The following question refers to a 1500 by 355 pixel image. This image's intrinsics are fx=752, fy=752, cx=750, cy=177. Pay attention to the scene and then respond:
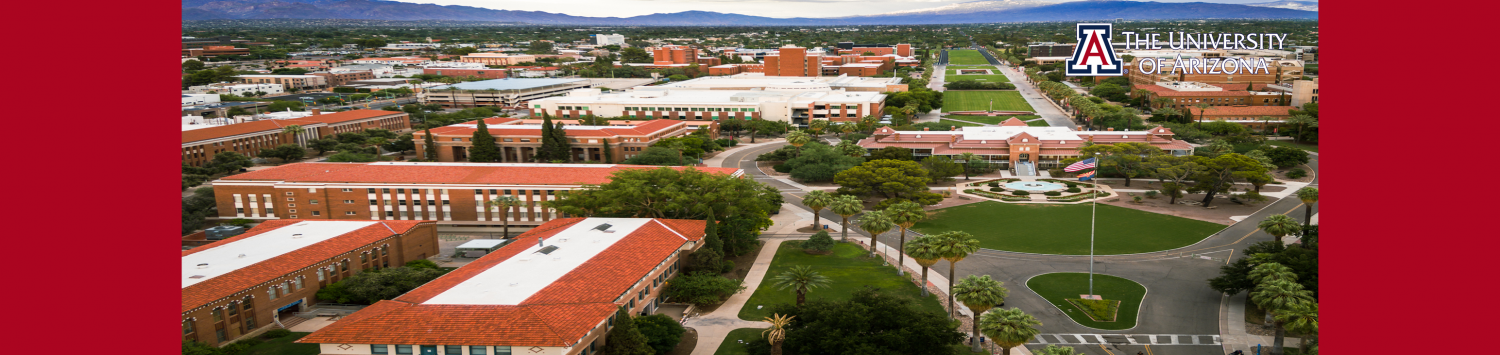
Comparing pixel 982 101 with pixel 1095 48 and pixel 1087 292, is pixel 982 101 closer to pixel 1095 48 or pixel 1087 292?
pixel 1095 48

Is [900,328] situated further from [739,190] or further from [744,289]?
[739,190]

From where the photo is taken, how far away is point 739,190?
64500 millimetres

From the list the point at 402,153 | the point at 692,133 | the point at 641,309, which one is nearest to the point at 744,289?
the point at 641,309

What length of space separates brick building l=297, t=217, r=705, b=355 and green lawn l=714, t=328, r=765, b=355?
6013 mm

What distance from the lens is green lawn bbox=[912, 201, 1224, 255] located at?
63156 millimetres

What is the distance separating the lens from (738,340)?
145 ft

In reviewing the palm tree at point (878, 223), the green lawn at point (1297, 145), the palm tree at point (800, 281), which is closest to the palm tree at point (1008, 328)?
the palm tree at point (800, 281)

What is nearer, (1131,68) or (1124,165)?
(1124,165)

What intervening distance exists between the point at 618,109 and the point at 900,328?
11389cm

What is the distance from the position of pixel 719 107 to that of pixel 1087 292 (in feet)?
314

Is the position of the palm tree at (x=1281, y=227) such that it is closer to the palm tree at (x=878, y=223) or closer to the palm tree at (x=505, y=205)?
the palm tree at (x=878, y=223)

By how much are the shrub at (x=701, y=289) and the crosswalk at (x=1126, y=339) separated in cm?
1940

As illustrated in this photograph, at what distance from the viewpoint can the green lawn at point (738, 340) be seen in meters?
42.4

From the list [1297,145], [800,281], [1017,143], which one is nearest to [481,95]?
[1017,143]
